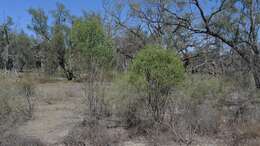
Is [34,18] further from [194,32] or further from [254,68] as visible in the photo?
[254,68]

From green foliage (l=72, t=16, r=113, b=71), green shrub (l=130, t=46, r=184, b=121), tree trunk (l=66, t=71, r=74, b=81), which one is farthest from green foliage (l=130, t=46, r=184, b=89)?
tree trunk (l=66, t=71, r=74, b=81)

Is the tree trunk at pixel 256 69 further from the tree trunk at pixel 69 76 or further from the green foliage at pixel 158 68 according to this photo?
the tree trunk at pixel 69 76

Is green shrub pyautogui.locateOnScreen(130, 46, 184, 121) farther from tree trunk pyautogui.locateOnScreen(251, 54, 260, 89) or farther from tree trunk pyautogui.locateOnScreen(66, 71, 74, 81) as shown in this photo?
tree trunk pyautogui.locateOnScreen(66, 71, 74, 81)

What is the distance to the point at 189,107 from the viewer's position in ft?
A: 29.3

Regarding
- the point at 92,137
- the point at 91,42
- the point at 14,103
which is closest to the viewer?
the point at 92,137

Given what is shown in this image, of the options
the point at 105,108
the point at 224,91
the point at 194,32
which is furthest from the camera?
the point at 194,32

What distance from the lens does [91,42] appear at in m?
9.19

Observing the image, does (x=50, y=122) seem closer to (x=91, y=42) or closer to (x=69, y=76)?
(x=91, y=42)

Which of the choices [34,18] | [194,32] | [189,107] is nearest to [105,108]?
[189,107]

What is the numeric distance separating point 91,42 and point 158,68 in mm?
2173

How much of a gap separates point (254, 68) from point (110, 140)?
782 centimetres

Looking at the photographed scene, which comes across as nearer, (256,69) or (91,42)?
(91,42)

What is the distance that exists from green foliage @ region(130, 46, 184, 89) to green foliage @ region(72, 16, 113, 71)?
1.21 meters

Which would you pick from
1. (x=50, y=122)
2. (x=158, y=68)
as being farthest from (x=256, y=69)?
(x=50, y=122)
